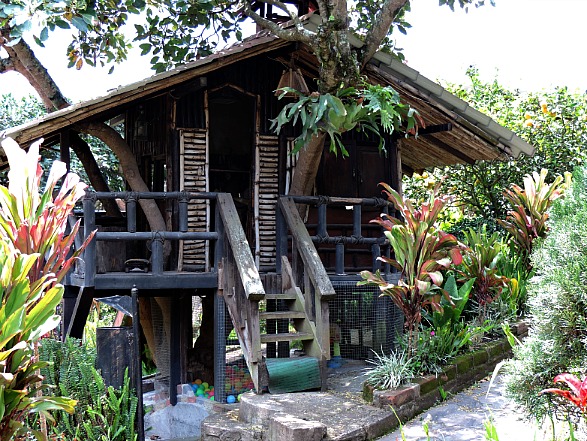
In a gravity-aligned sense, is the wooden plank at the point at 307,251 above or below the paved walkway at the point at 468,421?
above

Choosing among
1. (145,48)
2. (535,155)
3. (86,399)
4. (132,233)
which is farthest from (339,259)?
(535,155)

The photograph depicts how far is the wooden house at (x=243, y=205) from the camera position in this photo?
7.97m

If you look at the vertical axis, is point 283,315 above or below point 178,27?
below

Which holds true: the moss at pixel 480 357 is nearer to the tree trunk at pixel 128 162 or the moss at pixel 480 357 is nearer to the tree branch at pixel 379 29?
the tree branch at pixel 379 29

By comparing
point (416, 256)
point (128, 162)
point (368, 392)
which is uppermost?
point (128, 162)

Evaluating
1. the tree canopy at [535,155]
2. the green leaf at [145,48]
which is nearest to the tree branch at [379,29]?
the green leaf at [145,48]

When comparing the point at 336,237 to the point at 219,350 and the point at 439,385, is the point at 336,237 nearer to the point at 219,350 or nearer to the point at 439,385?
the point at 219,350

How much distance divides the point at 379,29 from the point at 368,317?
3.71 m

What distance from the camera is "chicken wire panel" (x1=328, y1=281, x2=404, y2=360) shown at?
916cm

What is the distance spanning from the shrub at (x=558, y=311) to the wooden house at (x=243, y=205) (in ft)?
10.7

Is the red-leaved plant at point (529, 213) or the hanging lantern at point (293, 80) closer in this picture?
the hanging lantern at point (293, 80)

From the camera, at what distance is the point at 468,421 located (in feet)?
22.4

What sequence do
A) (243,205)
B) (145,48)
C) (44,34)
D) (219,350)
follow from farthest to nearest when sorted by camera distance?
(243,205) → (145,48) → (219,350) → (44,34)

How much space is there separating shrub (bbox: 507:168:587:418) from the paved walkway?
3.41 ft
